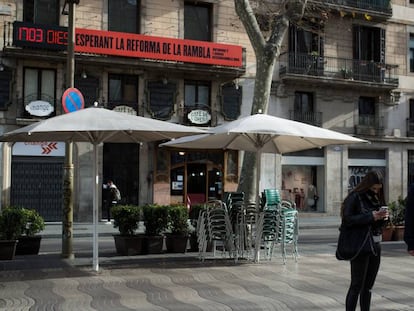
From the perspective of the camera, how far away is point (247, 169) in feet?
43.8

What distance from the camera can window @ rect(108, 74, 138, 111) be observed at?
2500 cm

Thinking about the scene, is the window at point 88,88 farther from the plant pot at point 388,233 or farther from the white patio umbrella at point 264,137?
the plant pot at point 388,233

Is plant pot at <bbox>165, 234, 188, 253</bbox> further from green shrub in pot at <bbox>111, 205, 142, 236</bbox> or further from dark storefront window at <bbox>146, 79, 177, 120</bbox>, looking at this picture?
dark storefront window at <bbox>146, 79, 177, 120</bbox>

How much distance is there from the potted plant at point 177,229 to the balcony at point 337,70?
17.2m

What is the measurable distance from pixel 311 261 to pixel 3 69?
16987 mm

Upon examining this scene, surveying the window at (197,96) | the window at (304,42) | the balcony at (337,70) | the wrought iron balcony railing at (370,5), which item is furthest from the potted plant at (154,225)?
the wrought iron balcony railing at (370,5)

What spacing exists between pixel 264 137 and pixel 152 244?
3.14 metres

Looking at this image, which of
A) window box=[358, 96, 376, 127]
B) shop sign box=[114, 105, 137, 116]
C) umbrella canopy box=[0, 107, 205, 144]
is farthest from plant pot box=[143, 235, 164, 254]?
window box=[358, 96, 376, 127]

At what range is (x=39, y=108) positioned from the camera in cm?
2331

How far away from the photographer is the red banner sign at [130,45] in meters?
22.8

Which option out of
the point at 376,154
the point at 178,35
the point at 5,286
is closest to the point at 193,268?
the point at 5,286

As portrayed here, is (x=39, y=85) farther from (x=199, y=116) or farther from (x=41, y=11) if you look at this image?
(x=199, y=116)

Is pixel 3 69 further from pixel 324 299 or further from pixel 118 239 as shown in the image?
pixel 324 299

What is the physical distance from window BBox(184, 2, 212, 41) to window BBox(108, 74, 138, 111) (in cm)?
355
